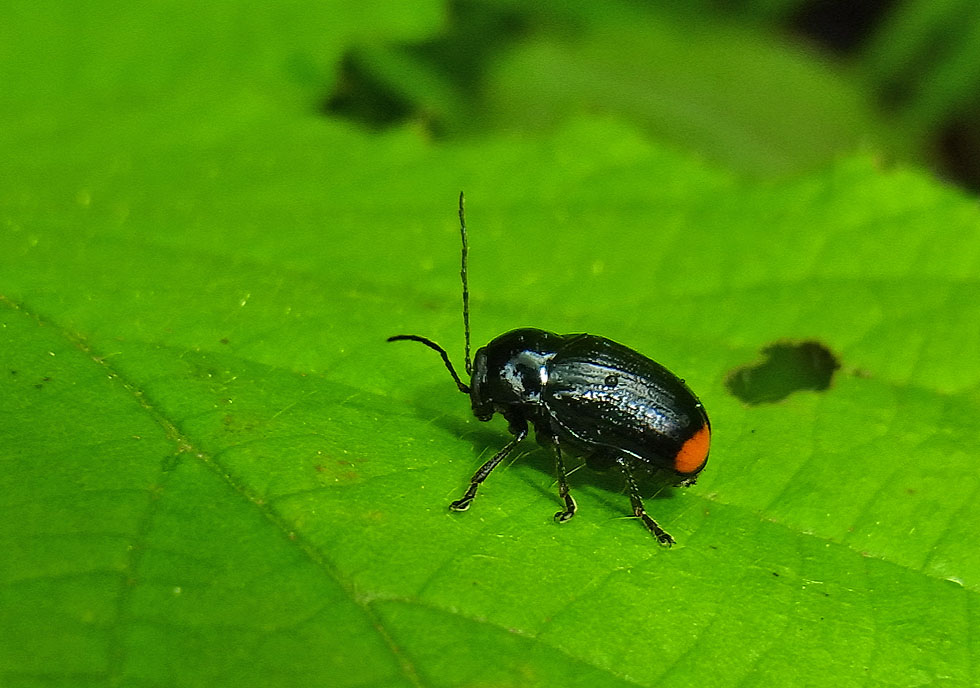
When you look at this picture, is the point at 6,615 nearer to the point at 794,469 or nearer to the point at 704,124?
the point at 794,469

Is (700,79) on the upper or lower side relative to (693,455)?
upper

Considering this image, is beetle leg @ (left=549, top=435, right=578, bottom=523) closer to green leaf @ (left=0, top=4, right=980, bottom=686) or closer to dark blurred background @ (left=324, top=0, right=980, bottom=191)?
green leaf @ (left=0, top=4, right=980, bottom=686)

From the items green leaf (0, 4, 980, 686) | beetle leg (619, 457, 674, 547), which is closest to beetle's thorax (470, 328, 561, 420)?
green leaf (0, 4, 980, 686)

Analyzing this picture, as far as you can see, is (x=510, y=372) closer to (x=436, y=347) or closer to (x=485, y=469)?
(x=436, y=347)

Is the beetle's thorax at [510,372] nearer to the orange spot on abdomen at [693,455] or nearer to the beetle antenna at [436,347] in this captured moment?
the beetle antenna at [436,347]

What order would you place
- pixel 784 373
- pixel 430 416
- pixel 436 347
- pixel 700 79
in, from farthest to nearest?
pixel 700 79 → pixel 784 373 → pixel 436 347 → pixel 430 416

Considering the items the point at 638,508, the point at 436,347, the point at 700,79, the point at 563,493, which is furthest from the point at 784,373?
the point at 700,79
